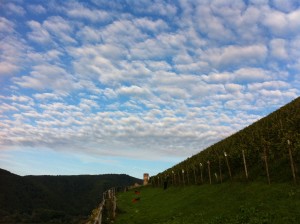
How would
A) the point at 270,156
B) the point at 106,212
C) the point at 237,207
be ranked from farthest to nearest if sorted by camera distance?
1. the point at 106,212
2. the point at 270,156
3. the point at 237,207

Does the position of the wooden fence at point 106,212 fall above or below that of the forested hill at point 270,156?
below

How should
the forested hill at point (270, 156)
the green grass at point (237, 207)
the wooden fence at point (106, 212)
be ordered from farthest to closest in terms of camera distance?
the forested hill at point (270, 156)
the wooden fence at point (106, 212)
the green grass at point (237, 207)

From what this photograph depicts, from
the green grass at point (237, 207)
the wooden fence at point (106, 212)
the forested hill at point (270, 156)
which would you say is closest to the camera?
the green grass at point (237, 207)

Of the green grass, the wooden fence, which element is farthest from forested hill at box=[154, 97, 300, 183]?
the wooden fence

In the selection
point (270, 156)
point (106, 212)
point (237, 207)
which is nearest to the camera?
point (237, 207)

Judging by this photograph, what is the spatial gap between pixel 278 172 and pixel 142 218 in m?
12.1

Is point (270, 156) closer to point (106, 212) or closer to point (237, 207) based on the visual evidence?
point (237, 207)

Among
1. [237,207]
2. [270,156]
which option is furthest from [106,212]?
[237,207]

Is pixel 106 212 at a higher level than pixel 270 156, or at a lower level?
lower

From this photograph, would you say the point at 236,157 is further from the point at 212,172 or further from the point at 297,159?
the point at 297,159

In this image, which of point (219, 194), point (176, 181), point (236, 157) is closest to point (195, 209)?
point (219, 194)

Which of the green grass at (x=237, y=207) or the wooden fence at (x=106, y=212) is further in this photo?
the wooden fence at (x=106, y=212)

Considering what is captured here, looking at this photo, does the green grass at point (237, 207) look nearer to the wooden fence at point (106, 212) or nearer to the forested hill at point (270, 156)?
the wooden fence at point (106, 212)

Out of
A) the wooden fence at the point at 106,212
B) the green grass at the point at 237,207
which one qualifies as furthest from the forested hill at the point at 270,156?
the wooden fence at the point at 106,212
